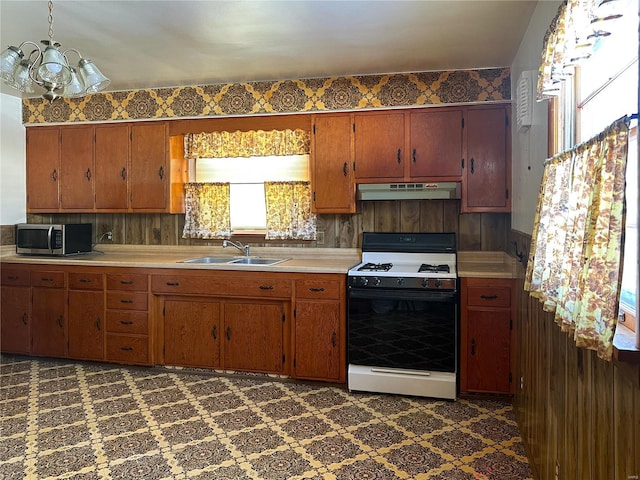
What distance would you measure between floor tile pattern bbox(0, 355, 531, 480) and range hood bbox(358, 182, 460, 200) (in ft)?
4.79

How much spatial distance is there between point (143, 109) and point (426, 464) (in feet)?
11.9

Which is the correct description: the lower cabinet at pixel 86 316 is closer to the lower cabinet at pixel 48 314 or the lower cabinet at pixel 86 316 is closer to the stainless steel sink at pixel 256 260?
the lower cabinet at pixel 48 314

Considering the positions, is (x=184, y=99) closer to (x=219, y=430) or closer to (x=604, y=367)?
(x=219, y=430)

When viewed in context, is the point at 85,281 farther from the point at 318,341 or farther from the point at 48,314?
the point at 318,341

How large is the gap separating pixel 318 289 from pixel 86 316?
2.02m

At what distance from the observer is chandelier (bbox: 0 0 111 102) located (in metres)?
2.13

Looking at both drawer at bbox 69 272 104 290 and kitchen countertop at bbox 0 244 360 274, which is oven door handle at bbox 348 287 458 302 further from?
drawer at bbox 69 272 104 290

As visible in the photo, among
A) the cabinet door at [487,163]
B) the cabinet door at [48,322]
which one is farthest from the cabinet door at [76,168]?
the cabinet door at [487,163]

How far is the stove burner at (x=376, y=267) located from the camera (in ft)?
11.1

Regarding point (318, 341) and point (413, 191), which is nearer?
point (318, 341)

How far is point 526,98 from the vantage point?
8.32 feet

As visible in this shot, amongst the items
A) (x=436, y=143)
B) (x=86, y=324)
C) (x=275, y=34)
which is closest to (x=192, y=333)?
(x=86, y=324)

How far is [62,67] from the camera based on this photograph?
7.11ft

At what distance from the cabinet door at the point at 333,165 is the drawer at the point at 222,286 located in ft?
2.51
